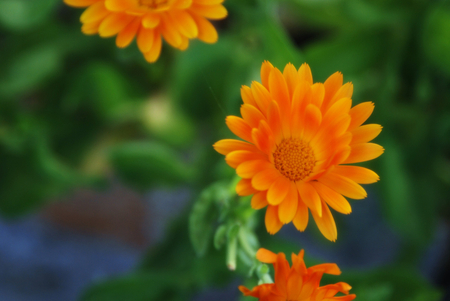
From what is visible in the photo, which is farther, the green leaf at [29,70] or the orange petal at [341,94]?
the green leaf at [29,70]

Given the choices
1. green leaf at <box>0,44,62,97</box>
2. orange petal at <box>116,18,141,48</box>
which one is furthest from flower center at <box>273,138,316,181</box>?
green leaf at <box>0,44,62,97</box>

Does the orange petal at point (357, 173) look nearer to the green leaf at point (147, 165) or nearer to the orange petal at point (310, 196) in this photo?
the orange petal at point (310, 196)

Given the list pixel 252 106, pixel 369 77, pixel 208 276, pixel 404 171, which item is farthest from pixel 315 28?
pixel 252 106

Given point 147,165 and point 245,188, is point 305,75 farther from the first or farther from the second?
point 147,165

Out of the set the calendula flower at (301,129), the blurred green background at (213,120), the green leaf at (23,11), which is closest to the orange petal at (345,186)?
the calendula flower at (301,129)

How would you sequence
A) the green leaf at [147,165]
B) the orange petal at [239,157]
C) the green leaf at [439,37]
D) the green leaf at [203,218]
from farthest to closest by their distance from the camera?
the green leaf at [147,165], the green leaf at [439,37], the green leaf at [203,218], the orange petal at [239,157]

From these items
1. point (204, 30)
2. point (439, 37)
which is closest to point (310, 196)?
point (204, 30)
